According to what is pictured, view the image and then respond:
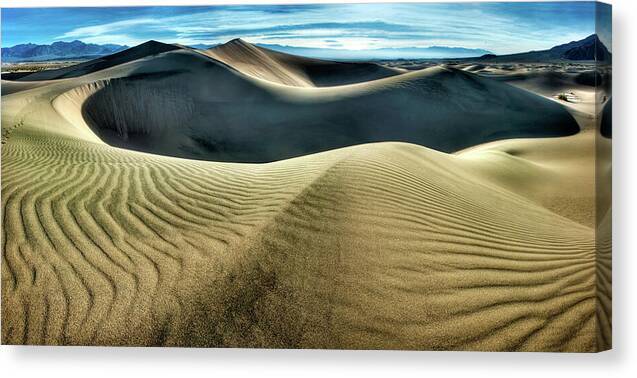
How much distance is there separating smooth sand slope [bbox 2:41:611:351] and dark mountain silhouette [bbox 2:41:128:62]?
638 mm

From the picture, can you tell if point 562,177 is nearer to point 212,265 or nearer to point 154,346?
point 212,265

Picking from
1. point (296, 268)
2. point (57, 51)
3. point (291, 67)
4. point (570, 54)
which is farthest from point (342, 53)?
point (57, 51)

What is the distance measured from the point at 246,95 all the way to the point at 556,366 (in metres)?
5.57

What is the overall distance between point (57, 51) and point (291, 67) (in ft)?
9.42

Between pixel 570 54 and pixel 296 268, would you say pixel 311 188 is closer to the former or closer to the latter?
pixel 296 268

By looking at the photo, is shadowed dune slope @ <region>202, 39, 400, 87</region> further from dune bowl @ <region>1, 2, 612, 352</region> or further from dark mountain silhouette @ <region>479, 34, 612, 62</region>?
dark mountain silhouette @ <region>479, 34, 612, 62</region>

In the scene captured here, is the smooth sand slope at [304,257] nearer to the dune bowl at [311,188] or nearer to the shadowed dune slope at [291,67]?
the dune bowl at [311,188]

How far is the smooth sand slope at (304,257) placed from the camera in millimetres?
4922

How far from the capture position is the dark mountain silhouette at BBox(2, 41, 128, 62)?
632 centimetres

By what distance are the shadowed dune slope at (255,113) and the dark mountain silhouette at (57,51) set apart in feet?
2.01

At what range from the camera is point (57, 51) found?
6.52 meters

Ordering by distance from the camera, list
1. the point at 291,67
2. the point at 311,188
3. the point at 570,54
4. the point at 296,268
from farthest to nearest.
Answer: the point at 291,67 < the point at 311,188 < the point at 570,54 < the point at 296,268

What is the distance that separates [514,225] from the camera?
5551 millimetres

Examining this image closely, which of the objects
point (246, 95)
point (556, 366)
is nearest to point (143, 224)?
point (246, 95)
